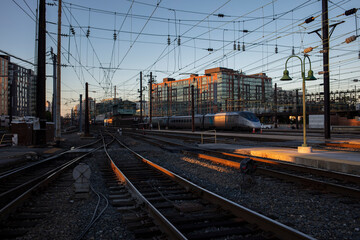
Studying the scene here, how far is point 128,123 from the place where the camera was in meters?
73.6

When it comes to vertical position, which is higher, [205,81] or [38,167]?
[205,81]

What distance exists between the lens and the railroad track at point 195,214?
4.22 meters

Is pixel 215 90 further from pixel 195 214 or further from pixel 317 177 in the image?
pixel 195 214

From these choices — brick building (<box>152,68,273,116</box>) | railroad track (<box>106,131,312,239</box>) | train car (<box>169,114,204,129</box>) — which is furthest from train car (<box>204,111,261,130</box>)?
brick building (<box>152,68,273,116</box>)

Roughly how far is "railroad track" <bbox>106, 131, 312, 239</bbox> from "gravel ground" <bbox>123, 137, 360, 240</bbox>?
58 centimetres

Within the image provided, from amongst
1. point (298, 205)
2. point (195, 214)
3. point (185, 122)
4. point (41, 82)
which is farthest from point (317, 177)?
point (185, 122)

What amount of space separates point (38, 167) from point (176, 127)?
47516 millimetres

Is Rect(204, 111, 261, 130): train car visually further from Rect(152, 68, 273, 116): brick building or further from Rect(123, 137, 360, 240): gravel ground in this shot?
Rect(152, 68, 273, 116): brick building

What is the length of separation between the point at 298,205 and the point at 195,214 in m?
2.43

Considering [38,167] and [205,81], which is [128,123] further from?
[205,81]

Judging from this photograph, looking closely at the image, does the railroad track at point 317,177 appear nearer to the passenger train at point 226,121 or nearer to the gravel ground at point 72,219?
the gravel ground at point 72,219

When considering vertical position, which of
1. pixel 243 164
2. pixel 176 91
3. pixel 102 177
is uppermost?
pixel 176 91

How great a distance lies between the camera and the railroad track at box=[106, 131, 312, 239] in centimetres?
422

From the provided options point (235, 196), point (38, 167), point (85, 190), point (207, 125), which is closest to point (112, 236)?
point (85, 190)
